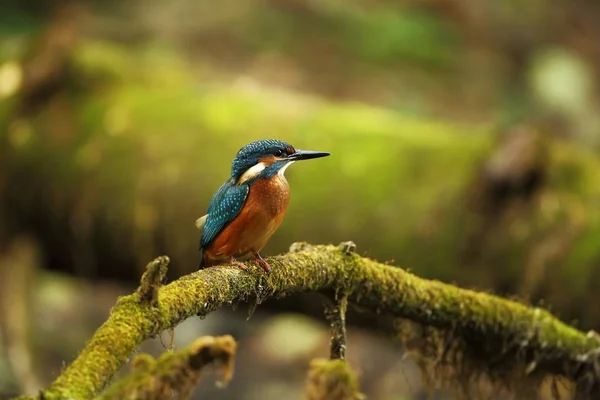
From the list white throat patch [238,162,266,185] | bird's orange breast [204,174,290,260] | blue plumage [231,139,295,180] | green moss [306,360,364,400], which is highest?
blue plumage [231,139,295,180]

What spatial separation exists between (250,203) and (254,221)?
0.07 m

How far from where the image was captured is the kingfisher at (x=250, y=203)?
296 centimetres

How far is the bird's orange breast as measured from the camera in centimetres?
296

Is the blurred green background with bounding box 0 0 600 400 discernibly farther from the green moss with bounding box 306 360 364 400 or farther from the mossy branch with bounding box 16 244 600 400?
the green moss with bounding box 306 360 364 400

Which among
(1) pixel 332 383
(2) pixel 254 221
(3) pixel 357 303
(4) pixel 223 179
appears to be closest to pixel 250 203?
(2) pixel 254 221

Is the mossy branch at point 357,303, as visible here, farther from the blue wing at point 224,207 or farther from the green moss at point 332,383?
the green moss at point 332,383

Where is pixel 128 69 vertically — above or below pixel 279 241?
above

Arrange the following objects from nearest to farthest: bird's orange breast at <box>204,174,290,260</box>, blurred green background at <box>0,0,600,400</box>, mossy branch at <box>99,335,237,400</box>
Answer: mossy branch at <box>99,335,237,400</box>, bird's orange breast at <box>204,174,290,260</box>, blurred green background at <box>0,0,600,400</box>

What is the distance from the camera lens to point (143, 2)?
10.8m

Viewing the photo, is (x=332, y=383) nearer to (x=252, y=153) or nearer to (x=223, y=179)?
(x=252, y=153)

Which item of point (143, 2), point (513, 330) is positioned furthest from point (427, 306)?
point (143, 2)

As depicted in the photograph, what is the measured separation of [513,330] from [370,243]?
1.41 metres

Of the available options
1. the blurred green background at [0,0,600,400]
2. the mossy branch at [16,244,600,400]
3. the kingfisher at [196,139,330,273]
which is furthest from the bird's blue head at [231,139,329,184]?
the blurred green background at [0,0,600,400]

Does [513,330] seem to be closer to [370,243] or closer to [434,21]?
[370,243]
